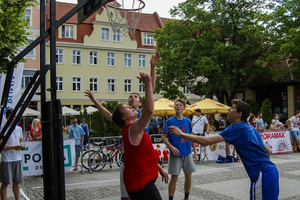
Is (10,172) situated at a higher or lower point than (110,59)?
lower

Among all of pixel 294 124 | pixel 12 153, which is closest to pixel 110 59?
pixel 294 124

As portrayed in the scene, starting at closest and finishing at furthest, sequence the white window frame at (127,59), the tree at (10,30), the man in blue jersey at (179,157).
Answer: the man in blue jersey at (179,157) → the tree at (10,30) → the white window frame at (127,59)

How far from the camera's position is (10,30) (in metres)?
8.06

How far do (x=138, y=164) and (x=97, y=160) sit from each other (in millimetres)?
8015

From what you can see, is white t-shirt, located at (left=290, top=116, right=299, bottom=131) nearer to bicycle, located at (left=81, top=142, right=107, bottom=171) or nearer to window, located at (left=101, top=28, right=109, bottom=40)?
bicycle, located at (left=81, top=142, right=107, bottom=171)

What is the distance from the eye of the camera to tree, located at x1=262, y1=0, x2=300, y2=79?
25.9 metres

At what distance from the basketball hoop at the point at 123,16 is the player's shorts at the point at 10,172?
5.05 meters

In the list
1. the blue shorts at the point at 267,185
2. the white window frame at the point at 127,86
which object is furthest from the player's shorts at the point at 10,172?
the white window frame at the point at 127,86

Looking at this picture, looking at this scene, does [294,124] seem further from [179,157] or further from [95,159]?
[179,157]

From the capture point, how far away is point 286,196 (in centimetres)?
745

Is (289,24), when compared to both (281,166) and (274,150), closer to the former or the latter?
(274,150)

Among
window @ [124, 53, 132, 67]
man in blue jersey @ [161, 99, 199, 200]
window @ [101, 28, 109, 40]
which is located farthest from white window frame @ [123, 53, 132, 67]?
man in blue jersey @ [161, 99, 199, 200]

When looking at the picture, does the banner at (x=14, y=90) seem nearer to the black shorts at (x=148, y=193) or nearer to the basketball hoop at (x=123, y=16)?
the basketball hoop at (x=123, y=16)

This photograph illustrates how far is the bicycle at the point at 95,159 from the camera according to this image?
Answer: 453 inches
